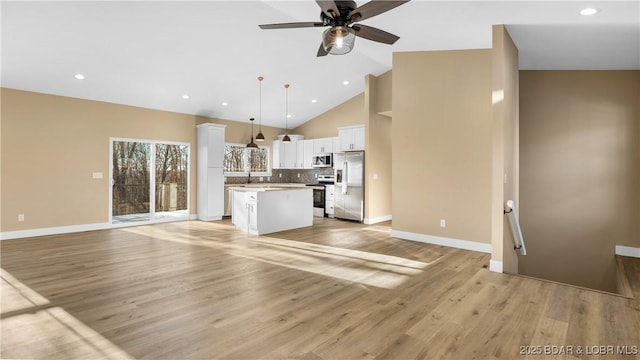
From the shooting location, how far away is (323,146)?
8.98m

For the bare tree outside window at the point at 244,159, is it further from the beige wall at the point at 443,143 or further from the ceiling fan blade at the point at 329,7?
the ceiling fan blade at the point at 329,7

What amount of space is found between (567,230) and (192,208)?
787cm

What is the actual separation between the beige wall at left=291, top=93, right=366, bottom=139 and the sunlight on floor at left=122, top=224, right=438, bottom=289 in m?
4.25

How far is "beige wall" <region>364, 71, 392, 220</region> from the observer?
293 inches

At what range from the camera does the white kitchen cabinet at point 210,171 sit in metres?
7.97

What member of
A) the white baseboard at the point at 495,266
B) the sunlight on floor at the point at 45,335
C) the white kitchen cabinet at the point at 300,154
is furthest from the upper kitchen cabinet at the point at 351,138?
the sunlight on floor at the point at 45,335

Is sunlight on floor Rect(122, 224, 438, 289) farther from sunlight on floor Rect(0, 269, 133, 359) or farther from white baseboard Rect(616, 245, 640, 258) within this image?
white baseboard Rect(616, 245, 640, 258)

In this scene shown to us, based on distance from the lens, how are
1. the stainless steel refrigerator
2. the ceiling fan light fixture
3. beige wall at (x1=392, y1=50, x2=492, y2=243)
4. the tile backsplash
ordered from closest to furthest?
1. the ceiling fan light fixture
2. beige wall at (x1=392, y1=50, x2=492, y2=243)
3. the stainless steel refrigerator
4. the tile backsplash

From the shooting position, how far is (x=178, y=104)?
7500 millimetres

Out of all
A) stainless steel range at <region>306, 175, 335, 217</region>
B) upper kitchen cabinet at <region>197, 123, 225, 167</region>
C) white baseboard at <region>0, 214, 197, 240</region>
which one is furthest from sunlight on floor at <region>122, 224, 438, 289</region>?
stainless steel range at <region>306, 175, 335, 217</region>

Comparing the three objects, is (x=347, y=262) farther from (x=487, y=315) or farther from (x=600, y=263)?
(x=600, y=263)

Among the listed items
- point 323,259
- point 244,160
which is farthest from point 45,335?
point 244,160

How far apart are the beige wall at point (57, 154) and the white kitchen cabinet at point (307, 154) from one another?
4069 mm

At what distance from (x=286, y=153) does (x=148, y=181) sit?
3.87 metres
